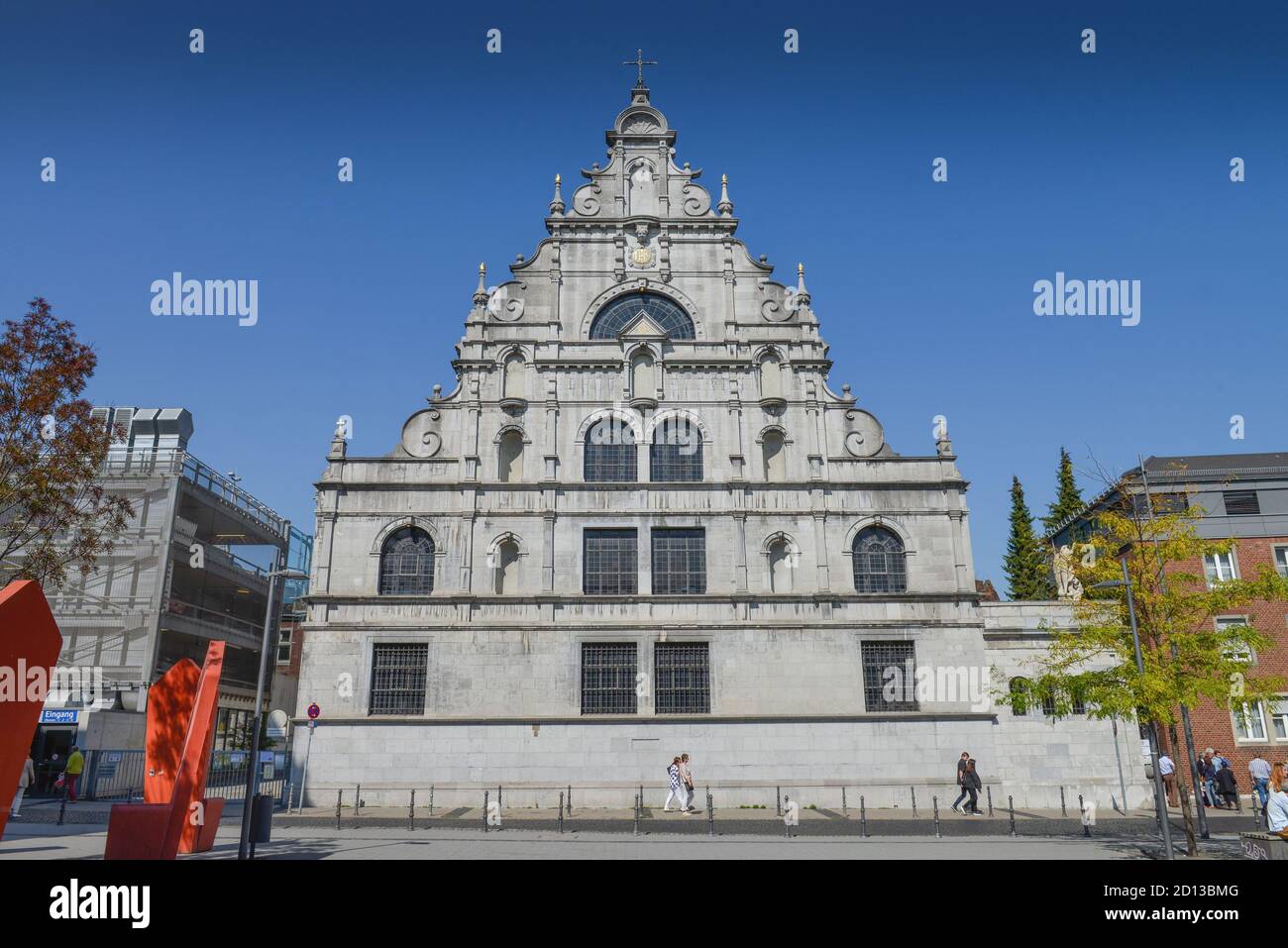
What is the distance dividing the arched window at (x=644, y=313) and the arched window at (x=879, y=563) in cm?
1083

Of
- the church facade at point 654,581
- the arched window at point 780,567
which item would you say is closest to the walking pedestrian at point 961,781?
the church facade at point 654,581

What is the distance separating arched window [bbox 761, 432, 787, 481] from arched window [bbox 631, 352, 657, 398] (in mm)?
4992

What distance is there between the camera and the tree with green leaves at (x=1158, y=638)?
64.6 feet

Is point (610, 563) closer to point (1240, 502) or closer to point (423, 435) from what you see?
point (423, 435)

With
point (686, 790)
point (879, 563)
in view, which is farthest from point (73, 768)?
point (879, 563)

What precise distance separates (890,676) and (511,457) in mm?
16777

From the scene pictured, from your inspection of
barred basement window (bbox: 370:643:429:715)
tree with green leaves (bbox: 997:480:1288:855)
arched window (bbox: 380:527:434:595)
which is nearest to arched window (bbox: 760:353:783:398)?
arched window (bbox: 380:527:434:595)

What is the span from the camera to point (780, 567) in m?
33.9

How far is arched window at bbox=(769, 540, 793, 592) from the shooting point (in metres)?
33.5

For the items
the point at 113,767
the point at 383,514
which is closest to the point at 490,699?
the point at 383,514

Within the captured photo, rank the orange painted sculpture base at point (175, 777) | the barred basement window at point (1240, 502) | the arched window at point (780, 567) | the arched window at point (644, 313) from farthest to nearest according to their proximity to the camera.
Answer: the barred basement window at point (1240, 502), the arched window at point (644, 313), the arched window at point (780, 567), the orange painted sculpture base at point (175, 777)

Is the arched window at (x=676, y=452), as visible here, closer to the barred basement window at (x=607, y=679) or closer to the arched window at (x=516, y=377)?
the arched window at (x=516, y=377)

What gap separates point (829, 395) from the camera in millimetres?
35531

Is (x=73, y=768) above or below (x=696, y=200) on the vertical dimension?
below
